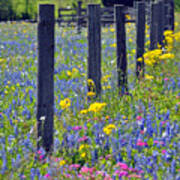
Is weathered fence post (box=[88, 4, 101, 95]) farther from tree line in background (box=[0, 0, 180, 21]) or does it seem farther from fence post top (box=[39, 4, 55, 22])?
tree line in background (box=[0, 0, 180, 21])

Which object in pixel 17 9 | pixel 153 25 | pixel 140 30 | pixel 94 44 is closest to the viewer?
pixel 94 44

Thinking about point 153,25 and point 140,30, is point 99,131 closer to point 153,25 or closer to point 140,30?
point 140,30

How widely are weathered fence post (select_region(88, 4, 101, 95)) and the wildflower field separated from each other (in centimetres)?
23

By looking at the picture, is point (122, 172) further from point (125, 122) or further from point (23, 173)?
point (125, 122)

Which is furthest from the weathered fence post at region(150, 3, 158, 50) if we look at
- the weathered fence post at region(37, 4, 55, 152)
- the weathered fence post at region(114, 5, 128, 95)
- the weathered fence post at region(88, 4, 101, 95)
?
the weathered fence post at region(37, 4, 55, 152)

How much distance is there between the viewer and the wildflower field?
11.8 feet

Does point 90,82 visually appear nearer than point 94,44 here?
No

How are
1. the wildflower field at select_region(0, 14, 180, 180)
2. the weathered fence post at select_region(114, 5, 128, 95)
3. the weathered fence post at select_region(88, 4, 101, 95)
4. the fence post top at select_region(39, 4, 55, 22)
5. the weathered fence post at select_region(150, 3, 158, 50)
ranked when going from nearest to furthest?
the wildflower field at select_region(0, 14, 180, 180) < the fence post top at select_region(39, 4, 55, 22) < the weathered fence post at select_region(88, 4, 101, 95) < the weathered fence post at select_region(114, 5, 128, 95) < the weathered fence post at select_region(150, 3, 158, 50)

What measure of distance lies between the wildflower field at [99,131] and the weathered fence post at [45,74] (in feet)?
0.38

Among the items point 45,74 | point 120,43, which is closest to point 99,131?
point 45,74

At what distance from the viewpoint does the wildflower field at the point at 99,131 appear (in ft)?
11.8

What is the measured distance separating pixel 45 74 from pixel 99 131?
0.86 metres

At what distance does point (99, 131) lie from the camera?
14.6ft

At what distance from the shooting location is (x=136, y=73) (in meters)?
7.23
